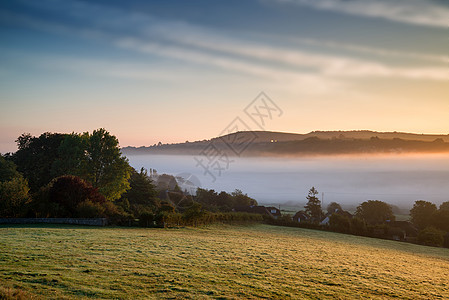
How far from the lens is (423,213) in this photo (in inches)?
3164

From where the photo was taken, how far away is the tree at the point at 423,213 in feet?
255

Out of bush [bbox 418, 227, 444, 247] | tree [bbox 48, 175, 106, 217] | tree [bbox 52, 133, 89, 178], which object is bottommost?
bush [bbox 418, 227, 444, 247]

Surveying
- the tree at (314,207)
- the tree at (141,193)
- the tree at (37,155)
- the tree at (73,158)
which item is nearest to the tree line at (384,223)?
the tree at (314,207)

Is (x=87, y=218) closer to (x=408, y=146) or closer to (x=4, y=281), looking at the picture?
(x=4, y=281)

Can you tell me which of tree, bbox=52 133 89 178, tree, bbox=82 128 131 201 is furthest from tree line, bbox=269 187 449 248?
tree, bbox=52 133 89 178

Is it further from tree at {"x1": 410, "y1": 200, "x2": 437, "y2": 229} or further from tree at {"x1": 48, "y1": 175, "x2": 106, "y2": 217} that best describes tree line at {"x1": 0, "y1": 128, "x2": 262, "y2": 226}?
tree at {"x1": 410, "y1": 200, "x2": 437, "y2": 229}

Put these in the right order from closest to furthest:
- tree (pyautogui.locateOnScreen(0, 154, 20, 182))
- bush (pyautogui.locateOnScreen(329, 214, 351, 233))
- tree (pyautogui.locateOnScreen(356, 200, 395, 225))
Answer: tree (pyautogui.locateOnScreen(0, 154, 20, 182))
bush (pyautogui.locateOnScreen(329, 214, 351, 233))
tree (pyautogui.locateOnScreen(356, 200, 395, 225))

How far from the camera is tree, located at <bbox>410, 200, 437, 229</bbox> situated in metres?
77.7

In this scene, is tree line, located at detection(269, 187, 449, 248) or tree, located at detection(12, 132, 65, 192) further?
tree line, located at detection(269, 187, 449, 248)

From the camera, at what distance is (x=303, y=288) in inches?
598

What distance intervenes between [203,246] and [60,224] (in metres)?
21.1

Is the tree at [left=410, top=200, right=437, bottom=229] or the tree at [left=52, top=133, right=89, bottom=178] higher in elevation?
the tree at [left=52, top=133, right=89, bottom=178]

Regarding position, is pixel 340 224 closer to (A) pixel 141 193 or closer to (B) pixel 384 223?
(B) pixel 384 223

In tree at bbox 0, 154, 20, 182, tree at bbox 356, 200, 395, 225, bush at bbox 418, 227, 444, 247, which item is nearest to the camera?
tree at bbox 0, 154, 20, 182
